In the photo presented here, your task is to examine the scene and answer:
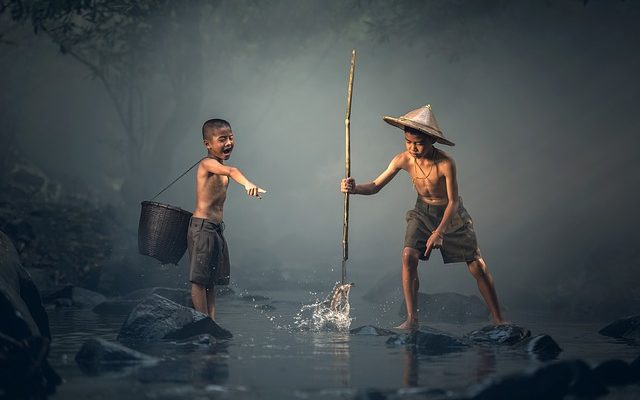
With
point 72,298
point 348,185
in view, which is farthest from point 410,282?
point 72,298

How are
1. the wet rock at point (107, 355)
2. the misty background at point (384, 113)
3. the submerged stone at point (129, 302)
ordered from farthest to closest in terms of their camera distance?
the misty background at point (384, 113) → the submerged stone at point (129, 302) → the wet rock at point (107, 355)

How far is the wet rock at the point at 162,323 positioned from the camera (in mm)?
7555

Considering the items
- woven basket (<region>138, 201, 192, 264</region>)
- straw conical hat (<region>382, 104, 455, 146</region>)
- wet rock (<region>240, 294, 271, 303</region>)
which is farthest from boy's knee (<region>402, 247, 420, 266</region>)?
wet rock (<region>240, 294, 271, 303</region>)

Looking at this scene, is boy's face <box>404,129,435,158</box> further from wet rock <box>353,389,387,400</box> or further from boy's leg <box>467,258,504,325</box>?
wet rock <box>353,389,387,400</box>

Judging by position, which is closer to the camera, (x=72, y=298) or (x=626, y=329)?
(x=626, y=329)

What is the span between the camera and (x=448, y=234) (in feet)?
28.9

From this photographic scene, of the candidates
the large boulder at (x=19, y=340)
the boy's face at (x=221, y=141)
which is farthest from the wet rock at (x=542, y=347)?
the large boulder at (x=19, y=340)

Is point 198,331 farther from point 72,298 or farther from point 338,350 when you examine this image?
point 72,298

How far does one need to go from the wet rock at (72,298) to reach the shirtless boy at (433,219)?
4.86 m

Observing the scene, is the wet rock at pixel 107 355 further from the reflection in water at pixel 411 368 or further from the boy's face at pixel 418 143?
the boy's face at pixel 418 143

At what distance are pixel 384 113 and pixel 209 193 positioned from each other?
17.7m

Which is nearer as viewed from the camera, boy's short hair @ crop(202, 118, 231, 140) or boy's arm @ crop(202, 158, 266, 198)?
boy's arm @ crop(202, 158, 266, 198)

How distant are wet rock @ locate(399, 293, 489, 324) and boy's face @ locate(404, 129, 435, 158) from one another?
311cm

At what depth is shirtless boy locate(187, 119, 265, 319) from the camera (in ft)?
27.2
